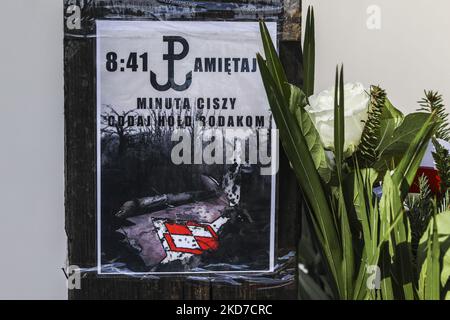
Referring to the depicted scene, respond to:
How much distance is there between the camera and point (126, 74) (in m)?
1.19

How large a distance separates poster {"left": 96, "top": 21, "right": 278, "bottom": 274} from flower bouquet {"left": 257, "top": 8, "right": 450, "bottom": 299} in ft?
0.47

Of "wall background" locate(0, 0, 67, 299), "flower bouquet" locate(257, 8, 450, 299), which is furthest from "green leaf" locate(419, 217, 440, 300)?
"wall background" locate(0, 0, 67, 299)

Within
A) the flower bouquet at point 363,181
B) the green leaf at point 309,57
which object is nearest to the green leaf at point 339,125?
the flower bouquet at point 363,181

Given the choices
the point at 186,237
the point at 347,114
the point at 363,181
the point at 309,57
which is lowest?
the point at 186,237

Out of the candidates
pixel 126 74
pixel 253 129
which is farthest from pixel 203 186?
pixel 126 74

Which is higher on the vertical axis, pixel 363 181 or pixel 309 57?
pixel 309 57

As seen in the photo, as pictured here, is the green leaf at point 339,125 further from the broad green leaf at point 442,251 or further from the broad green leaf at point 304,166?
the broad green leaf at point 442,251

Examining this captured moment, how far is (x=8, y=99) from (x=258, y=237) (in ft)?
1.90

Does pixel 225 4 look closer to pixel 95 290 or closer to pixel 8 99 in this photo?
pixel 8 99

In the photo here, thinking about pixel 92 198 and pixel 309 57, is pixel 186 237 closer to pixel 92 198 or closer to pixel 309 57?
pixel 92 198

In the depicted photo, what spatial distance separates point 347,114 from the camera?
104 centimetres

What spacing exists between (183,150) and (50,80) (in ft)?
1.01

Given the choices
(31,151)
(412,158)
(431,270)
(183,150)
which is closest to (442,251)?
(431,270)

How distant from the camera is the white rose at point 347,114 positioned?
Result: 104 centimetres
